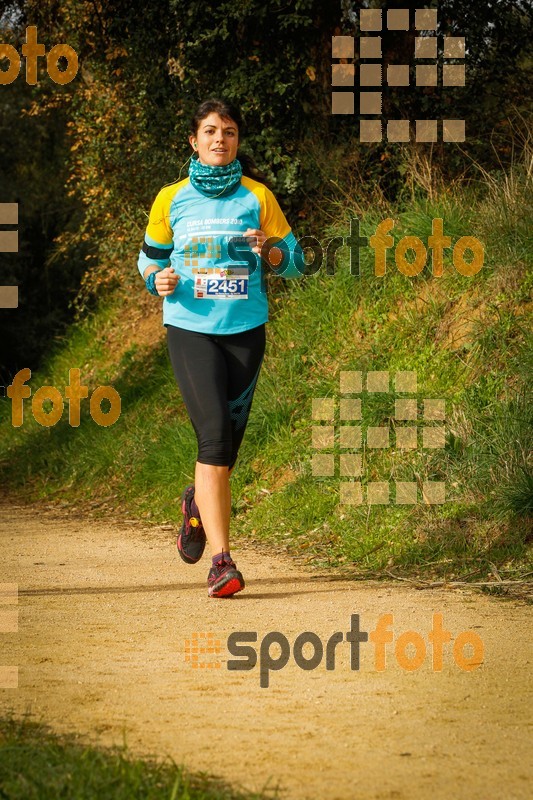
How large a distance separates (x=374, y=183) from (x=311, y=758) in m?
8.12

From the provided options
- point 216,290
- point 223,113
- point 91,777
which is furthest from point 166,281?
point 91,777

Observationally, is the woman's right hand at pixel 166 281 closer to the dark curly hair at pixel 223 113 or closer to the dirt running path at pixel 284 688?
the dark curly hair at pixel 223 113

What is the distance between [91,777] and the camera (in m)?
3.18

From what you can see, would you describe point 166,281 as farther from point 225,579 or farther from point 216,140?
point 225,579

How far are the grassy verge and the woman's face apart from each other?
2.46 metres

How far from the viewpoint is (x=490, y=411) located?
768 cm

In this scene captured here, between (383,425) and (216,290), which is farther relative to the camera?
(383,425)

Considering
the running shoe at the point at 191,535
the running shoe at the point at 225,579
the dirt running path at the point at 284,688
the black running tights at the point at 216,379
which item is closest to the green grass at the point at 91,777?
the dirt running path at the point at 284,688

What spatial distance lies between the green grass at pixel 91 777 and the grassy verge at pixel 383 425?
3563 millimetres

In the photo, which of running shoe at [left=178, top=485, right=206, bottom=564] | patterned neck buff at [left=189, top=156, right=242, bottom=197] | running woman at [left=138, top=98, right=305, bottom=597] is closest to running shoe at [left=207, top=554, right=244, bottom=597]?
running woman at [left=138, top=98, right=305, bottom=597]

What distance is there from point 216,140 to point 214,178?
0.79 ft

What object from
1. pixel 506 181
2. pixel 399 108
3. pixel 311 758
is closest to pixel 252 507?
pixel 506 181

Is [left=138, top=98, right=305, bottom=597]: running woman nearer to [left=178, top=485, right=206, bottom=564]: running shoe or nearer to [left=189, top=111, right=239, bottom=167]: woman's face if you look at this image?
[left=189, top=111, right=239, bottom=167]: woman's face

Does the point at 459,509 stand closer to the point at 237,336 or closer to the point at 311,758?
the point at 237,336
